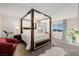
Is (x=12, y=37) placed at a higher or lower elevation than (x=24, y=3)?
lower

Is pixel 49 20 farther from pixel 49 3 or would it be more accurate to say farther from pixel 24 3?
pixel 24 3

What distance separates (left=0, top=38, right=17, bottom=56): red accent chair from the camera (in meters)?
2.11

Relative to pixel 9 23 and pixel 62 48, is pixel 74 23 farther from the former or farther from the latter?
pixel 9 23

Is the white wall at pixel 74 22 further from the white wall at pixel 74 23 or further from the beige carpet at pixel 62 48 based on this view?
the beige carpet at pixel 62 48

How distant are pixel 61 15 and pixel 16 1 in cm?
93

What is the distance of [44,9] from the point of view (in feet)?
7.23

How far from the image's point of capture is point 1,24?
7.02 feet

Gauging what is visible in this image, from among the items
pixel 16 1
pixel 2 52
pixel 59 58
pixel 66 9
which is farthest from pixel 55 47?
pixel 16 1

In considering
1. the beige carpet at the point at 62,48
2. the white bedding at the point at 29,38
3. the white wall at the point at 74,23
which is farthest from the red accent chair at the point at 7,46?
the white wall at the point at 74,23

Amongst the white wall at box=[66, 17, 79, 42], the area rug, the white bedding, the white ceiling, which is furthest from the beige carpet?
the white ceiling

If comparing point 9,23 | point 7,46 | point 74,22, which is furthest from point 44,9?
point 7,46

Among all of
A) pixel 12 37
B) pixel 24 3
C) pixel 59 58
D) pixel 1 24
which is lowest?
pixel 59 58

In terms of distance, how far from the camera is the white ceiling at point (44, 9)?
7.04 feet

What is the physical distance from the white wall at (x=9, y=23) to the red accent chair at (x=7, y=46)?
135 mm
